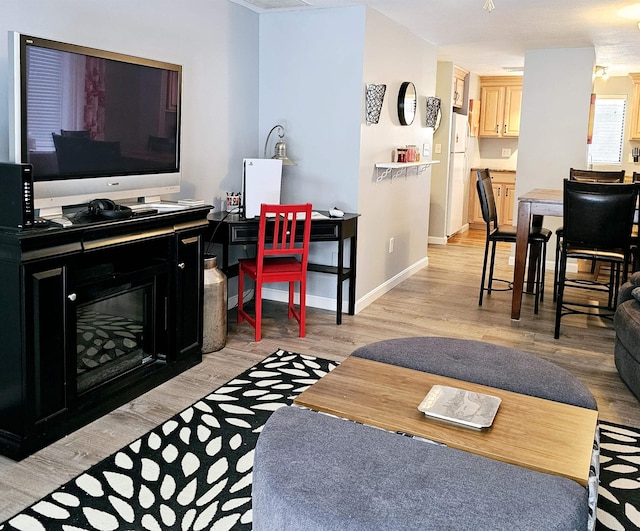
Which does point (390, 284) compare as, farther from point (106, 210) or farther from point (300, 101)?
point (106, 210)

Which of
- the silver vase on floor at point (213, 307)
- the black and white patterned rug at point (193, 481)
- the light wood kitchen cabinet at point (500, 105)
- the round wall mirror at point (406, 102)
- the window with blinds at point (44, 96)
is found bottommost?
the black and white patterned rug at point (193, 481)

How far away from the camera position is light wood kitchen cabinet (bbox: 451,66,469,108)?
25.8 feet

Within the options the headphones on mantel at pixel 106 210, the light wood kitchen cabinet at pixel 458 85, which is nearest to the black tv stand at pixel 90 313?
the headphones on mantel at pixel 106 210

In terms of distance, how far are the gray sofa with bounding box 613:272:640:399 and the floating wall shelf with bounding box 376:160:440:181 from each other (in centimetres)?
208

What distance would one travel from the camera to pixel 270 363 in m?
3.78

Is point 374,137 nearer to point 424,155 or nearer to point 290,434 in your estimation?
point 424,155

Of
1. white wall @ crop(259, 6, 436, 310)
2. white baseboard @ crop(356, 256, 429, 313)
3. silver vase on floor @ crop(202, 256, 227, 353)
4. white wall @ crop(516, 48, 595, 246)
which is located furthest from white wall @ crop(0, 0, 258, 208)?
white wall @ crop(516, 48, 595, 246)

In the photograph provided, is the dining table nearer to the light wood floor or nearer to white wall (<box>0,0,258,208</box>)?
the light wood floor

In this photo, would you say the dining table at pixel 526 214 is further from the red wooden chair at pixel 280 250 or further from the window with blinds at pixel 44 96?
the window with blinds at pixel 44 96

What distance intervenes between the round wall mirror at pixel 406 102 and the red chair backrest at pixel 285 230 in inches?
63.9

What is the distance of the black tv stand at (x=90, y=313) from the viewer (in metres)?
2.59

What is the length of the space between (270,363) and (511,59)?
5185mm

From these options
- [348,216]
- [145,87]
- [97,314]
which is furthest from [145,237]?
[348,216]

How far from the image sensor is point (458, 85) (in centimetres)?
815
